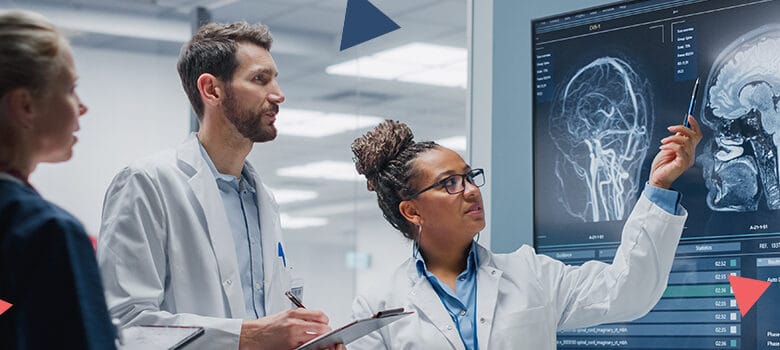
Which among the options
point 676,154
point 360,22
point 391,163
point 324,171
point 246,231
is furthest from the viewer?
point 324,171

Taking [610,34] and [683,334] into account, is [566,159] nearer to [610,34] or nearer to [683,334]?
[610,34]

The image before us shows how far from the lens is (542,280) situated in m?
2.21

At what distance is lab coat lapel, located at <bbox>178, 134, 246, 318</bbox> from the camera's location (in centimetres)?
208

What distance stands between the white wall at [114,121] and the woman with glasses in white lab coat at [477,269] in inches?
106

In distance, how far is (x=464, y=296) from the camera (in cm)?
218

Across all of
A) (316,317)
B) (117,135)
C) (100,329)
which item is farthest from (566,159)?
(117,135)

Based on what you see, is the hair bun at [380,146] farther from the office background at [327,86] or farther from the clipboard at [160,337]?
the clipboard at [160,337]

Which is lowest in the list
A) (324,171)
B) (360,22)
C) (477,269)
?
(477,269)

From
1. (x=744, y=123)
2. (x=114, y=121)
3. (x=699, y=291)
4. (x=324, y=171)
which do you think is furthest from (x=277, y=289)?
(x=324, y=171)

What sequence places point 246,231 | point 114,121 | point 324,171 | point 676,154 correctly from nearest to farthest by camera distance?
point 676,154 → point 246,231 → point 114,121 → point 324,171

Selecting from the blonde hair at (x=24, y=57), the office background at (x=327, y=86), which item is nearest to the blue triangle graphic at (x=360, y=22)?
the office background at (x=327, y=86)

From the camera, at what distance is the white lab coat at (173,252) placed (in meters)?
1.94

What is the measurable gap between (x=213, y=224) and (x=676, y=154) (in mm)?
950

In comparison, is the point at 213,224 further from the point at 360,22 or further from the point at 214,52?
the point at 360,22
